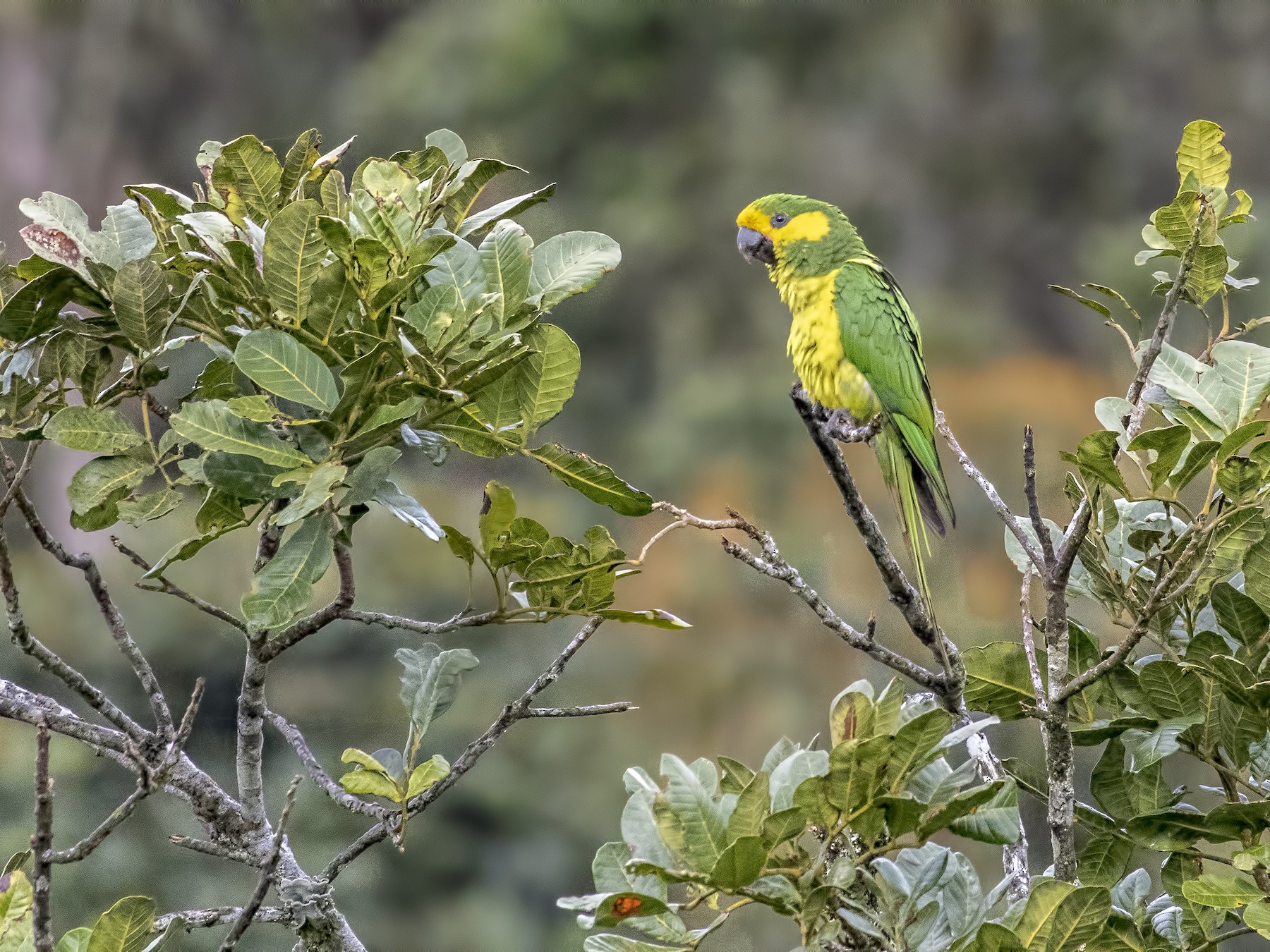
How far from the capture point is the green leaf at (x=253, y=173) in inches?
29.4

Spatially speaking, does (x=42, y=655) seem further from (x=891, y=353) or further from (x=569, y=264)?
(x=891, y=353)

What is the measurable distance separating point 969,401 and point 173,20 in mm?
2917

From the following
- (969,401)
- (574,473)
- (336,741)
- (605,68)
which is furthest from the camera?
(605,68)

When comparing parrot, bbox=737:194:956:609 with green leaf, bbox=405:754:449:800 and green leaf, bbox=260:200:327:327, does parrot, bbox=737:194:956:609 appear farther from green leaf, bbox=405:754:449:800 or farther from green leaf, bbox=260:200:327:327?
green leaf, bbox=260:200:327:327

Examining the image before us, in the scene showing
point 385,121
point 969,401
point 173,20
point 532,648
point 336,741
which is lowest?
point 336,741

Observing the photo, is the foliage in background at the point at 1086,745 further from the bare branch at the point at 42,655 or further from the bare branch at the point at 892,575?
the bare branch at the point at 42,655

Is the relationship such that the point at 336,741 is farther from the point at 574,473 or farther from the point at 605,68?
the point at 605,68

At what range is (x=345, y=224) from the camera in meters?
0.67

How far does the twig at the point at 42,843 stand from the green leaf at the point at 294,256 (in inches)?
9.1

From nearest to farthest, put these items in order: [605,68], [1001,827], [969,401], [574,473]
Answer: [1001,827] → [574,473] → [969,401] → [605,68]

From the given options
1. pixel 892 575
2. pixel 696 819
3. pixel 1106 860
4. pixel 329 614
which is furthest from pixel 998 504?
pixel 329 614

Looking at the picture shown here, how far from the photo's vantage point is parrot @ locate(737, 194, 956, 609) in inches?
57.7

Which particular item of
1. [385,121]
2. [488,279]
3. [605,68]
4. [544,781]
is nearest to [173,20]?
[385,121]

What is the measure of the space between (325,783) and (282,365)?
33 centimetres
